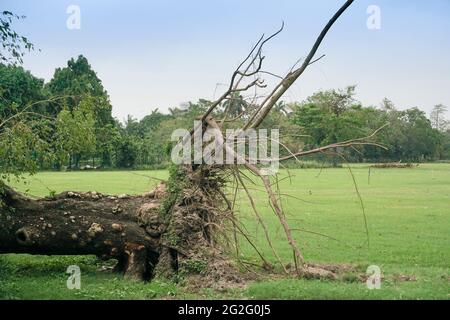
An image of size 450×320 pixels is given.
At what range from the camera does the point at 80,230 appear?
911 centimetres

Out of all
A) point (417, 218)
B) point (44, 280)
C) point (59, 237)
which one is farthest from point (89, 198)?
point (417, 218)

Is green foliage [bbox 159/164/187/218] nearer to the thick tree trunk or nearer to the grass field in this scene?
the thick tree trunk

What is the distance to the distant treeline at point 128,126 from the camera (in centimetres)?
887

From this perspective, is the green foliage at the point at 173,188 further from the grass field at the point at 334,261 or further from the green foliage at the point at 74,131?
the green foliage at the point at 74,131

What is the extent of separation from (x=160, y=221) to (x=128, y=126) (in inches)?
2230

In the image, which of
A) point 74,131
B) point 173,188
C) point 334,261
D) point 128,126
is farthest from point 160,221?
point 128,126

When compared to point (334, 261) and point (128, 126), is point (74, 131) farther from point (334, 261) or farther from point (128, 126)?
point (128, 126)

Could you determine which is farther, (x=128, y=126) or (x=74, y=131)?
(x=128, y=126)

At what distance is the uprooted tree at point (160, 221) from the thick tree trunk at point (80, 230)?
2 cm

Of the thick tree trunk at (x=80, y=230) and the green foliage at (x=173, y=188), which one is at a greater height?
the green foliage at (x=173, y=188)

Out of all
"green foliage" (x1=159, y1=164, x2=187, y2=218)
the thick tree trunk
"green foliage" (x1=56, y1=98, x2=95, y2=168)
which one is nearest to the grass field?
the thick tree trunk

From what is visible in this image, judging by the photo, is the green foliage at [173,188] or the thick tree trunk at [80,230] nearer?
the thick tree trunk at [80,230]

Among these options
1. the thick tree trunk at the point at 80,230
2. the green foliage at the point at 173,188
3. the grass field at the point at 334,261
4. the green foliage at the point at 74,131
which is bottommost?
the grass field at the point at 334,261

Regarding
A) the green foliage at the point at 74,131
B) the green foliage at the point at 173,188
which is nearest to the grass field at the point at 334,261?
the green foliage at the point at 173,188
